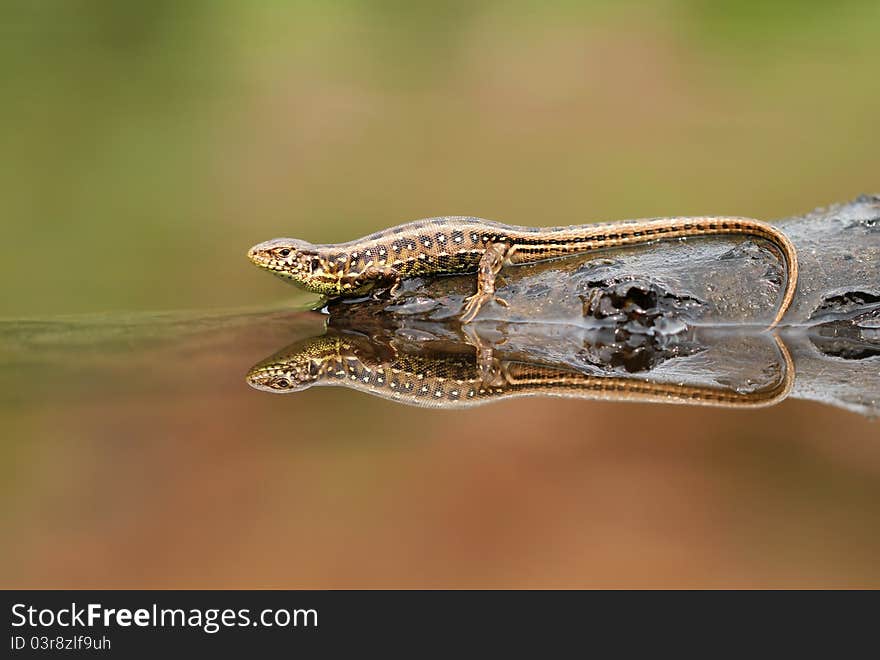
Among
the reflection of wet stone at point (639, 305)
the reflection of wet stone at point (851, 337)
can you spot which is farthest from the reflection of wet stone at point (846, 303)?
the reflection of wet stone at point (639, 305)

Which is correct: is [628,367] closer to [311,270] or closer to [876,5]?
[311,270]

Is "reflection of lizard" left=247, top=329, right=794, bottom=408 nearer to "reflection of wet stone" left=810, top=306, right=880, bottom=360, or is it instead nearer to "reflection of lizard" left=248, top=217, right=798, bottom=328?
"reflection of wet stone" left=810, top=306, right=880, bottom=360

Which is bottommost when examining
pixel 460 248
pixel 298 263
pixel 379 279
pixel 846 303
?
pixel 846 303

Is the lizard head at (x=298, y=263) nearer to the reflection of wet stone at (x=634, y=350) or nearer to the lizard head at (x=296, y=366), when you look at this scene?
the lizard head at (x=296, y=366)

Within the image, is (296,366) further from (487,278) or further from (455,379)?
(487,278)

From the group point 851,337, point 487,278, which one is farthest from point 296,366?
point 851,337

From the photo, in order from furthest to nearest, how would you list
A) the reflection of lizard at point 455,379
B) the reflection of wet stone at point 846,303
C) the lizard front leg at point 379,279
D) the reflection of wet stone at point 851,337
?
1. the lizard front leg at point 379,279
2. the reflection of wet stone at point 846,303
3. the reflection of wet stone at point 851,337
4. the reflection of lizard at point 455,379

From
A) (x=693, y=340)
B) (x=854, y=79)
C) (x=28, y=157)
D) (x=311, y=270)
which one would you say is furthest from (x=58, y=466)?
(x=854, y=79)

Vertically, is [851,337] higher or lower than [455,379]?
higher
